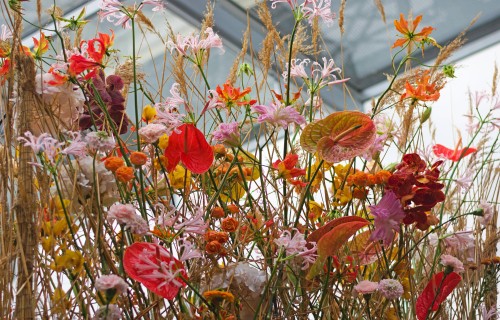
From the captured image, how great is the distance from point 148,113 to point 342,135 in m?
0.18

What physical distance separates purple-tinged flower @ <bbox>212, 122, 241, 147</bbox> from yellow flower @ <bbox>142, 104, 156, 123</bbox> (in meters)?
0.09

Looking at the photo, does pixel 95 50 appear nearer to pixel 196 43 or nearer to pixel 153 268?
pixel 196 43

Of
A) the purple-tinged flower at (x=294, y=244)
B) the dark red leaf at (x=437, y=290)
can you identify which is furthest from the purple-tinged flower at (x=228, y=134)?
the dark red leaf at (x=437, y=290)

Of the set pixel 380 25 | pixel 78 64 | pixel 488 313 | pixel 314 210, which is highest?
pixel 380 25

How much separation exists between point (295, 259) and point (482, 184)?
0.69 m

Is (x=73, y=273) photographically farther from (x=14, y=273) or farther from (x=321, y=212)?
(x=321, y=212)

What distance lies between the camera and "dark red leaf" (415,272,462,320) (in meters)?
0.68

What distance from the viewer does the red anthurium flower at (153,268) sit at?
52 cm

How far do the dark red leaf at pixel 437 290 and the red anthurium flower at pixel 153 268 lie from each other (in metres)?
0.25

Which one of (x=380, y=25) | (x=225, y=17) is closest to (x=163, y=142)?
(x=225, y=17)

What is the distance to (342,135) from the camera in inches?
24.5

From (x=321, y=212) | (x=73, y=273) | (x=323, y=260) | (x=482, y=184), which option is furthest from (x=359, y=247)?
(x=482, y=184)

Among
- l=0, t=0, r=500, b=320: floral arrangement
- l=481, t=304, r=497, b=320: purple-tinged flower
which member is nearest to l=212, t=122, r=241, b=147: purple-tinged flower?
l=0, t=0, r=500, b=320: floral arrangement

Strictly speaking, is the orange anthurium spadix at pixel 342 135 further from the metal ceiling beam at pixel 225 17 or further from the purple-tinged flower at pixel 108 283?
the metal ceiling beam at pixel 225 17
